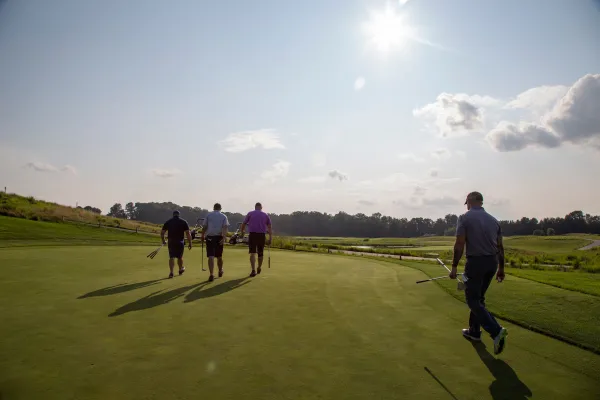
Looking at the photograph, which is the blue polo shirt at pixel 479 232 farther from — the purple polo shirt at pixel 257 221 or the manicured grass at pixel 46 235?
the manicured grass at pixel 46 235

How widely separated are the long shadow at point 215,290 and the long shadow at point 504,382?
235 inches

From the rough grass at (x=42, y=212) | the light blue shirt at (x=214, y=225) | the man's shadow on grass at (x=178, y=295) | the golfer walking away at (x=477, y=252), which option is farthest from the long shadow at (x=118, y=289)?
the rough grass at (x=42, y=212)

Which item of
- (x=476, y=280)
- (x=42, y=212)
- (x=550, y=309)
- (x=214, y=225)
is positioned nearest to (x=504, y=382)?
(x=476, y=280)

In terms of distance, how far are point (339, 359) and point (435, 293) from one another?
608 centimetres

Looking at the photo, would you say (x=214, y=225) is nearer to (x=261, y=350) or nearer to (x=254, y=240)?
(x=254, y=240)

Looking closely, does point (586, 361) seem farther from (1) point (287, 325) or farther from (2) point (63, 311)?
(2) point (63, 311)

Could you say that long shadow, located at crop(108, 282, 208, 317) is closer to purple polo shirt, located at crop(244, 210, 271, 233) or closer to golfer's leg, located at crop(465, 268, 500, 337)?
purple polo shirt, located at crop(244, 210, 271, 233)

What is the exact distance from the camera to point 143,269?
14141 mm

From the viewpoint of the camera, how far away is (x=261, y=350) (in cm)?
542

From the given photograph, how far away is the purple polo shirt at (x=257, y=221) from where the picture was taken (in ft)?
44.7

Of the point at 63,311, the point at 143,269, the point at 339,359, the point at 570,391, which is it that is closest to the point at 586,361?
the point at 570,391

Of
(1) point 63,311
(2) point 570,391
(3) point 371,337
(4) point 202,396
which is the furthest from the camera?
(1) point 63,311

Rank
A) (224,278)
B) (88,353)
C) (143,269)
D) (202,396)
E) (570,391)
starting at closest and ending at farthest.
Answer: (202,396), (570,391), (88,353), (224,278), (143,269)

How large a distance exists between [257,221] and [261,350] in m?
8.40
